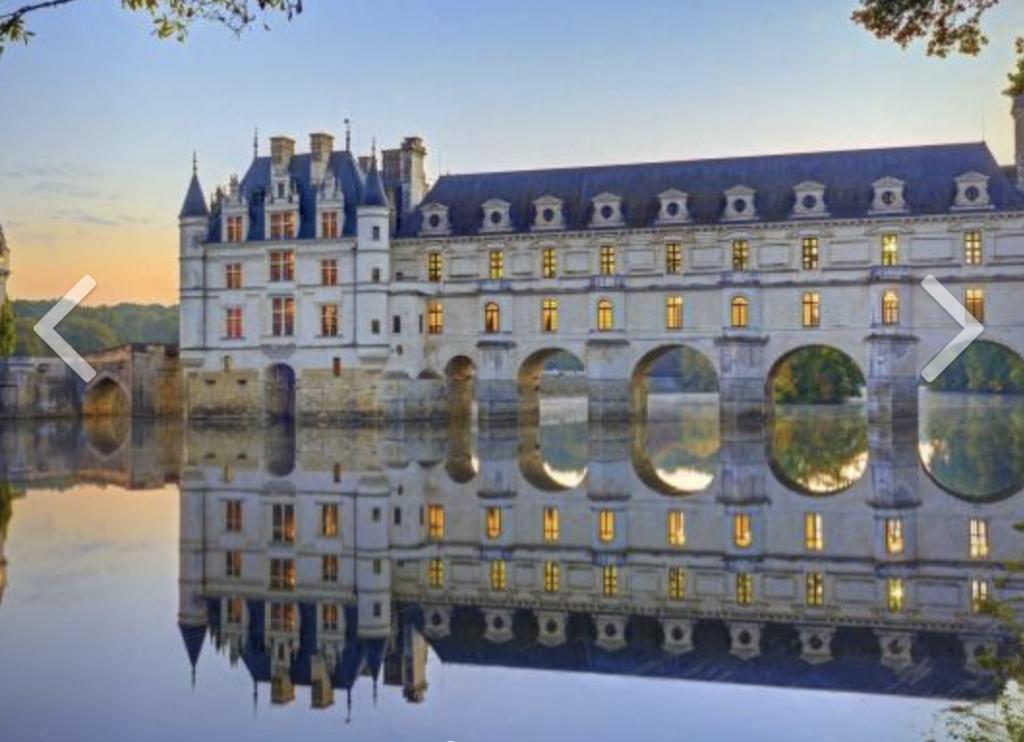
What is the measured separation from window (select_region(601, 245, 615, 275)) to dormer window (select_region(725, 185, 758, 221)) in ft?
15.3

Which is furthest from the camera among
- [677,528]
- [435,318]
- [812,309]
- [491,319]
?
[435,318]

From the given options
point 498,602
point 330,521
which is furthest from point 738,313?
point 498,602

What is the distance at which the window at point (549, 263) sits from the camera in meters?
46.5

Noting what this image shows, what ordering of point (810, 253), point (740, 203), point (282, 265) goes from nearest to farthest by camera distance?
1. point (810, 253)
2. point (740, 203)
3. point (282, 265)

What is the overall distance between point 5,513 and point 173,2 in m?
15.4

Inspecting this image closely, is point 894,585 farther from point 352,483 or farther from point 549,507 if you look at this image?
point 352,483

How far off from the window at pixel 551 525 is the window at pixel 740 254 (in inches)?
1001

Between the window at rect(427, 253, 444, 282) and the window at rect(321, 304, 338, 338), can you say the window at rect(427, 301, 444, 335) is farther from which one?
the window at rect(321, 304, 338, 338)

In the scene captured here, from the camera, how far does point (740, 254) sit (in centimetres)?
4406

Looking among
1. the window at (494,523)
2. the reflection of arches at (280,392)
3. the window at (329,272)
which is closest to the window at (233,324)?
the reflection of arches at (280,392)

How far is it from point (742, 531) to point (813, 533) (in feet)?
3.46

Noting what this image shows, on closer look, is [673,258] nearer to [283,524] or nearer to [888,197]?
[888,197]

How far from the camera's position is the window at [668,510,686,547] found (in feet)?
55.9

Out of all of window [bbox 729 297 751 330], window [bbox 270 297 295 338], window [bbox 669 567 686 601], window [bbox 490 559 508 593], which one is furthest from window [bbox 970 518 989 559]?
window [bbox 270 297 295 338]
